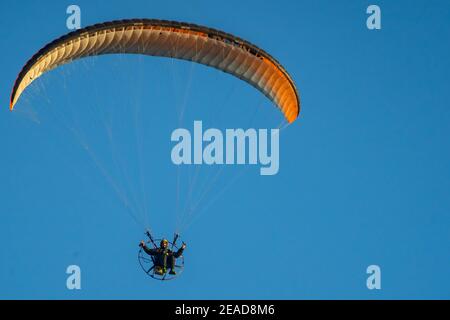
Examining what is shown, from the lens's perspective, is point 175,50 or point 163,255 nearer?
point 163,255

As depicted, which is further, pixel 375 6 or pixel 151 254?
pixel 375 6

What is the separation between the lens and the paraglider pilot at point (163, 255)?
103ft

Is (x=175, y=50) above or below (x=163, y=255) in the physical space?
above

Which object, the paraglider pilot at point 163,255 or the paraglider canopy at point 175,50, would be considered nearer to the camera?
the paraglider canopy at point 175,50

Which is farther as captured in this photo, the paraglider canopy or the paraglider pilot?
the paraglider pilot

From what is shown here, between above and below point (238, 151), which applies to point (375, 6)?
above

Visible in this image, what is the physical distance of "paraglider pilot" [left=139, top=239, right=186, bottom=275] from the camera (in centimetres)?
3127

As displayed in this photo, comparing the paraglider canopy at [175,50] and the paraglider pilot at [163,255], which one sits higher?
the paraglider canopy at [175,50]

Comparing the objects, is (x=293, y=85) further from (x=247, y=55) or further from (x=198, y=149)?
(x=198, y=149)

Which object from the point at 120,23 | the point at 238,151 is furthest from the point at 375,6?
the point at 120,23

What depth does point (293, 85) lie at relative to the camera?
1281 inches

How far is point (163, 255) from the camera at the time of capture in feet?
103

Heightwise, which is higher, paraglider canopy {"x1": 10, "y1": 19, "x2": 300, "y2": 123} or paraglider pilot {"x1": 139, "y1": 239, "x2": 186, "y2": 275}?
paraglider canopy {"x1": 10, "y1": 19, "x2": 300, "y2": 123}
